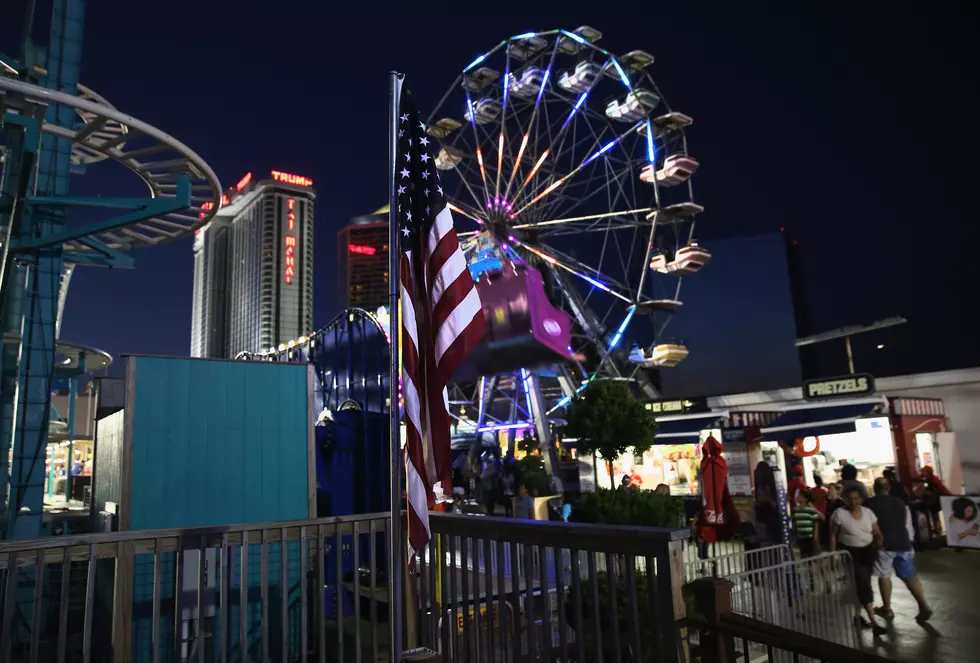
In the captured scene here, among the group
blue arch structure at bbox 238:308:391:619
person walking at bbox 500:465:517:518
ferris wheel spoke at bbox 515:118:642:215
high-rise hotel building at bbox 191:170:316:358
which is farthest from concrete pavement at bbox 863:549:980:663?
high-rise hotel building at bbox 191:170:316:358

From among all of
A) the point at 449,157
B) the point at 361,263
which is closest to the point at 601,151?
the point at 449,157

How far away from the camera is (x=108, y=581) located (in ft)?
26.6

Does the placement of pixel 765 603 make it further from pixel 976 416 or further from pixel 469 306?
pixel 976 416

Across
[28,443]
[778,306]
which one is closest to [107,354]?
[28,443]

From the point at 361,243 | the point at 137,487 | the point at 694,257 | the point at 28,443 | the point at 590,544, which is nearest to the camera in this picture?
the point at 590,544

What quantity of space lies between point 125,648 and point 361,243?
129 meters

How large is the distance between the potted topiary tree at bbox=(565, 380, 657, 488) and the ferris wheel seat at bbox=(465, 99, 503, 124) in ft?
48.6

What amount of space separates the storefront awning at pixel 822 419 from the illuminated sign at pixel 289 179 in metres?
113

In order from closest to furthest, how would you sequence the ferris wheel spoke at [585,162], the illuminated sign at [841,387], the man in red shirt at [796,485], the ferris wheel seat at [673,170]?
the man in red shirt at [796,485] → the illuminated sign at [841,387] → the ferris wheel seat at [673,170] → the ferris wheel spoke at [585,162]

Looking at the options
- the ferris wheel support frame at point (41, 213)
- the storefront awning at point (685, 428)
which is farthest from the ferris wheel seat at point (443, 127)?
the ferris wheel support frame at point (41, 213)

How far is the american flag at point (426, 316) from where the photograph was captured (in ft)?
11.6

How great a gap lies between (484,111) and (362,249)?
108114 mm

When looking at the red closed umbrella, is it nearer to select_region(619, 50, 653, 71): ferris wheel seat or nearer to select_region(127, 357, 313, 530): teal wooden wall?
select_region(127, 357, 313, 530): teal wooden wall

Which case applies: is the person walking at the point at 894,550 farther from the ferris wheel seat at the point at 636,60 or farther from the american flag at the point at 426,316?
the ferris wheel seat at the point at 636,60
